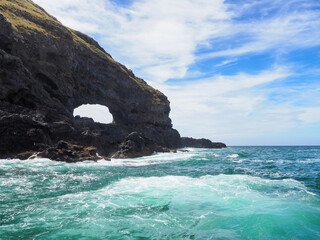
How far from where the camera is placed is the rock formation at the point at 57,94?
31464 millimetres

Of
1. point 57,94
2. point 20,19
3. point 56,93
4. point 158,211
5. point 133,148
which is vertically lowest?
point 158,211

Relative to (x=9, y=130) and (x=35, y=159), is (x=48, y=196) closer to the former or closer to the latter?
(x=35, y=159)

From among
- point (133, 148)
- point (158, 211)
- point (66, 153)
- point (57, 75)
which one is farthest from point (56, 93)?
point (158, 211)

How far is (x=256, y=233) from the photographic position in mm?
6973

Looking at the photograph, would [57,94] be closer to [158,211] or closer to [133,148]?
[133,148]

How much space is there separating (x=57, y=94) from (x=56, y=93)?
13.4 inches

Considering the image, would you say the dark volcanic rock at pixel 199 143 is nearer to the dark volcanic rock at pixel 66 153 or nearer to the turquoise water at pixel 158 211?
the dark volcanic rock at pixel 66 153

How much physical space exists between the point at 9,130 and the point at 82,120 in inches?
1352

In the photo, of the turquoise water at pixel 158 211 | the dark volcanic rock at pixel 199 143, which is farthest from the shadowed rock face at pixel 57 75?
the dark volcanic rock at pixel 199 143

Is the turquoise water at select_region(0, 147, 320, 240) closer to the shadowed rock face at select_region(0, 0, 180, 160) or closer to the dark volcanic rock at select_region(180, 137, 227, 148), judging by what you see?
the shadowed rock face at select_region(0, 0, 180, 160)

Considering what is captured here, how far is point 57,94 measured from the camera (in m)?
48.8

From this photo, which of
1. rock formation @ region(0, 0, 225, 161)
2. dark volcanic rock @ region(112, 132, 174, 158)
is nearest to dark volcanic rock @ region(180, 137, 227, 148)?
rock formation @ region(0, 0, 225, 161)

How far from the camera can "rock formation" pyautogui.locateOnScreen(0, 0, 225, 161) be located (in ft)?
103

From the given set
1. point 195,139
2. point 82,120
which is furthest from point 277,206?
point 195,139
